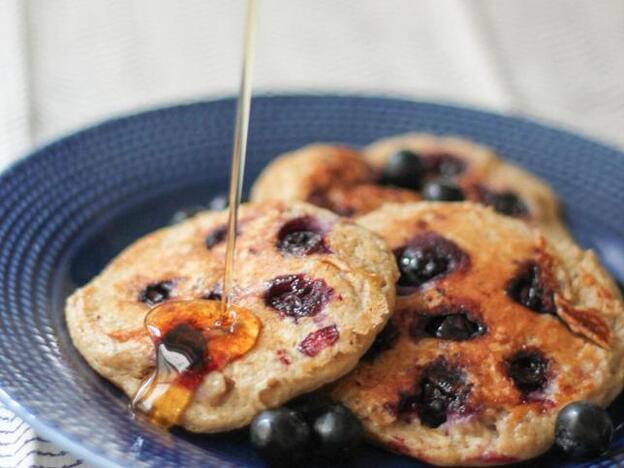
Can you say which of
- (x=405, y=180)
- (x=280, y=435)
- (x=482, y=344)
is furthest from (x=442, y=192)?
(x=280, y=435)

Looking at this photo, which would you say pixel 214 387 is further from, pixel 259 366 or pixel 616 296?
pixel 616 296

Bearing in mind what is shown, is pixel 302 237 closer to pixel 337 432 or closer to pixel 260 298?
pixel 260 298

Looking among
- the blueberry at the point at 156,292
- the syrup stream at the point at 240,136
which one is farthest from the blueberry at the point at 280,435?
the blueberry at the point at 156,292

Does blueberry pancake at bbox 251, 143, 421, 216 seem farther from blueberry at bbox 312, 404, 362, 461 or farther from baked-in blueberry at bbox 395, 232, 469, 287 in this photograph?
blueberry at bbox 312, 404, 362, 461

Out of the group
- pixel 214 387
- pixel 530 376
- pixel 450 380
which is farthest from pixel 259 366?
pixel 530 376

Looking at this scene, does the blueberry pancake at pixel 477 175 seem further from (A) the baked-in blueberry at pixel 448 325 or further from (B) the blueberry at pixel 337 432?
(B) the blueberry at pixel 337 432
